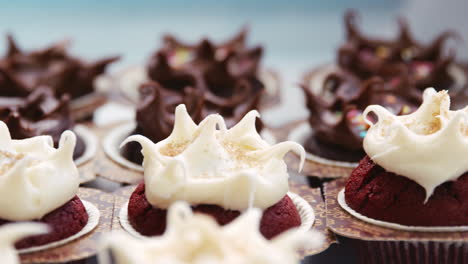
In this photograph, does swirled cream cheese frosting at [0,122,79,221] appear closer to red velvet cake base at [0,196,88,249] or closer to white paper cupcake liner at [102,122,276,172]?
red velvet cake base at [0,196,88,249]

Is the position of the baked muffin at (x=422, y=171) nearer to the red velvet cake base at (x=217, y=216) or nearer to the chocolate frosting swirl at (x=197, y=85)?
the red velvet cake base at (x=217, y=216)

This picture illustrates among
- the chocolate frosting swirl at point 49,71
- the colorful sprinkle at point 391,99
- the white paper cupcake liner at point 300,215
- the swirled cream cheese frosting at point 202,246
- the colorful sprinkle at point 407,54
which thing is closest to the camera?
the swirled cream cheese frosting at point 202,246

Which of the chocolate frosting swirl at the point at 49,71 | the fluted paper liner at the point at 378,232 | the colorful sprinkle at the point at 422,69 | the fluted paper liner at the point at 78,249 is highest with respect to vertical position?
the fluted paper liner at the point at 378,232

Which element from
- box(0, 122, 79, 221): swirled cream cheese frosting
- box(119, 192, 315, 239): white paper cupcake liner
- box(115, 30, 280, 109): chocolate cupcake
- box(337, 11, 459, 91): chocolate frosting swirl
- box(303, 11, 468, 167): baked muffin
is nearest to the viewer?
box(0, 122, 79, 221): swirled cream cheese frosting

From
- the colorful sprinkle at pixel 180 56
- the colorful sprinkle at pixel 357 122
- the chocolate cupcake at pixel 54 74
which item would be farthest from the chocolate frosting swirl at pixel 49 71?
the colorful sprinkle at pixel 357 122

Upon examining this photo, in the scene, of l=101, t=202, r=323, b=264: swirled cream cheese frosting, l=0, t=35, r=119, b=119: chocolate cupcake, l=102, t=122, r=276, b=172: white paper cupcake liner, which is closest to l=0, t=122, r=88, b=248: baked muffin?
l=101, t=202, r=323, b=264: swirled cream cheese frosting

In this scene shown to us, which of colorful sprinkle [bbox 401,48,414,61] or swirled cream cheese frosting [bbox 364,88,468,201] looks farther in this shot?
colorful sprinkle [bbox 401,48,414,61]
